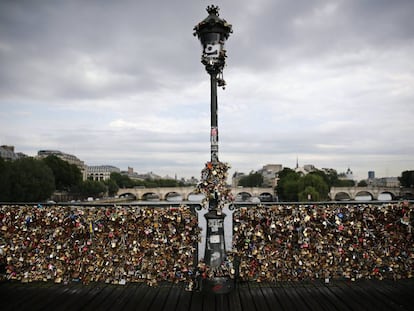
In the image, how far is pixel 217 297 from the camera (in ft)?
15.9

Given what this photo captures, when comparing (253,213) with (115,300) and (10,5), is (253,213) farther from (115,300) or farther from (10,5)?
(10,5)

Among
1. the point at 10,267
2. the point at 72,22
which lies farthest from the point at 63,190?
the point at 10,267

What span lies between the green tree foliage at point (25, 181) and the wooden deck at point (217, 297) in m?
35.4

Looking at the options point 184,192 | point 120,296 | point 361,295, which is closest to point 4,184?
point 120,296

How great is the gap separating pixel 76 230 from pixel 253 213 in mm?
2897

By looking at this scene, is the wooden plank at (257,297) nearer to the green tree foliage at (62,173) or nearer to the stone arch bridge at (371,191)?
the green tree foliage at (62,173)

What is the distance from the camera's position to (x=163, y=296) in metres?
4.86

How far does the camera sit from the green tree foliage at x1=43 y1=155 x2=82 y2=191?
5353 centimetres

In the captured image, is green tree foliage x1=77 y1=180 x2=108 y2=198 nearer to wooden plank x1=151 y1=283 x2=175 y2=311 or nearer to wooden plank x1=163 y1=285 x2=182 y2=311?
wooden plank x1=151 y1=283 x2=175 y2=311

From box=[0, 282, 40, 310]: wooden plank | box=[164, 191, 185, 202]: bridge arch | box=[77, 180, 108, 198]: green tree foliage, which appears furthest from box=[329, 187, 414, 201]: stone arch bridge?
box=[0, 282, 40, 310]: wooden plank

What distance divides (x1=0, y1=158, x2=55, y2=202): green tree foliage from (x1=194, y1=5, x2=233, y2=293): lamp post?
120ft

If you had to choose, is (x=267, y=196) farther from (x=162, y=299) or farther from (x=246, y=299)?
(x=162, y=299)

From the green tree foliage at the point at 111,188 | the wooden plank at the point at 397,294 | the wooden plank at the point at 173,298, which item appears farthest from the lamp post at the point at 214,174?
the green tree foliage at the point at 111,188

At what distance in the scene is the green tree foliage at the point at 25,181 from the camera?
36.2m
